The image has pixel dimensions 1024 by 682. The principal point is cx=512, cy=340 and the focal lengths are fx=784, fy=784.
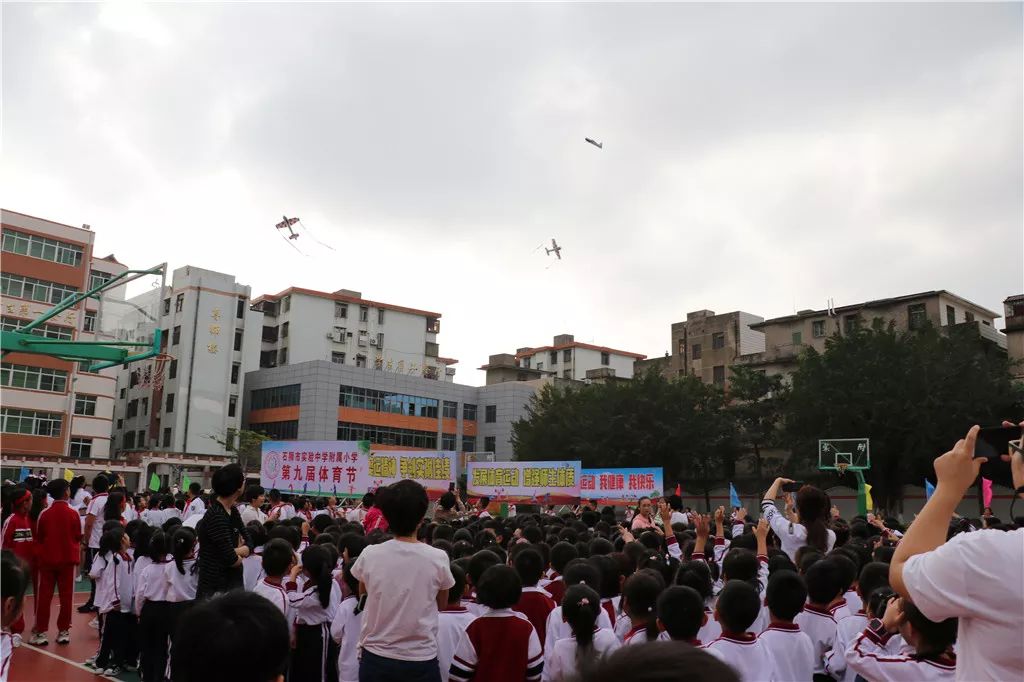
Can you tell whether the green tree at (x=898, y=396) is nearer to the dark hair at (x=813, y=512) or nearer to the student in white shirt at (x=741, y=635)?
the dark hair at (x=813, y=512)

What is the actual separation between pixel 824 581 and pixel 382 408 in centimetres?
4507

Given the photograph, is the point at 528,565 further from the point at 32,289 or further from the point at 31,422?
the point at 32,289

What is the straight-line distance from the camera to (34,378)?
3603 centimetres

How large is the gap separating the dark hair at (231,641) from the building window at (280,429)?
44739 mm

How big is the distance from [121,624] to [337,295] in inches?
1855

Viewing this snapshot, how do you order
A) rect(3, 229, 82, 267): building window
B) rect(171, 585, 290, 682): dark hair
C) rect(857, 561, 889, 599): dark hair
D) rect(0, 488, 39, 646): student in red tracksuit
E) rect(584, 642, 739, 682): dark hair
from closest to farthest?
1. rect(584, 642, 739, 682): dark hair
2. rect(171, 585, 290, 682): dark hair
3. rect(857, 561, 889, 599): dark hair
4. rect(0, 488, 39, 646): student in red tracksuit
5. rect(3, 229, 82, 267): building window

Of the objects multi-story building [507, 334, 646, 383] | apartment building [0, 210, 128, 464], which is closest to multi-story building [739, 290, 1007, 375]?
multi-story building [507, 334, 646, 383]

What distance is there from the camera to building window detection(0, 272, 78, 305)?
35.2 metres

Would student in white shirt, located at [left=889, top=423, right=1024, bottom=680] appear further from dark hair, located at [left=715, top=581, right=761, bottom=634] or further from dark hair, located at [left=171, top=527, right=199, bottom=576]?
dark hair, located at [left=171, top=527, right=199, bottom=576]

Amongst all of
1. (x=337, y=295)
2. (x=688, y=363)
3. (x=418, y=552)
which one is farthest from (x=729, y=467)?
(x=418, y=552)

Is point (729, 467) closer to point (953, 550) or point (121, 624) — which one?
point (121, 624)

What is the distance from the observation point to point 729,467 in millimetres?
36812

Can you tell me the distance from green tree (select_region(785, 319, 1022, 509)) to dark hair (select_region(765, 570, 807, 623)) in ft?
83.6

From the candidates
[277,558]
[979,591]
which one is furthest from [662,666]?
[277,558]
